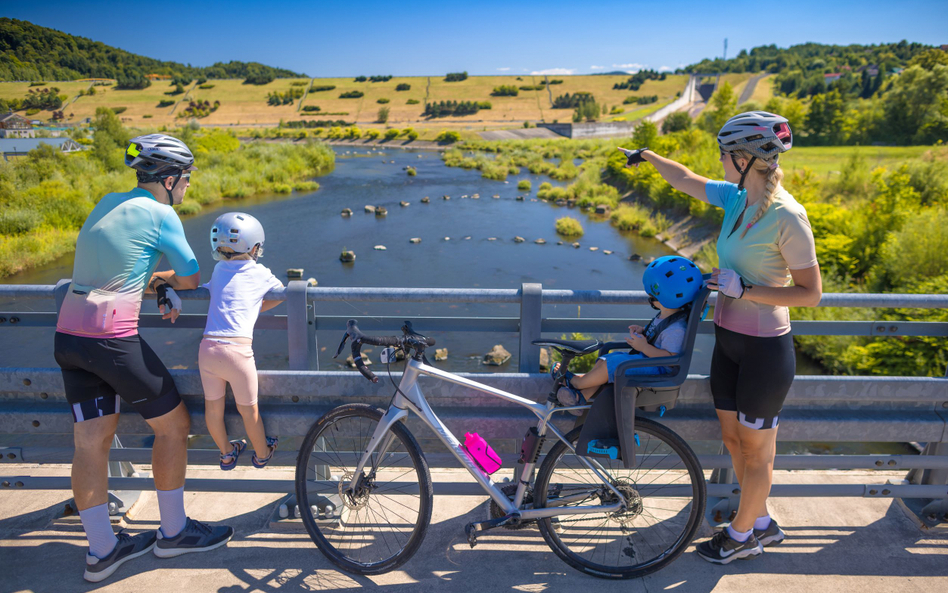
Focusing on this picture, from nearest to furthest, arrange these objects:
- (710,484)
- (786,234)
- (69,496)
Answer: (786,234) → (710,484) → (69,496)

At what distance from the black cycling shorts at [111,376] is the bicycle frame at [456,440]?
1.05 metres

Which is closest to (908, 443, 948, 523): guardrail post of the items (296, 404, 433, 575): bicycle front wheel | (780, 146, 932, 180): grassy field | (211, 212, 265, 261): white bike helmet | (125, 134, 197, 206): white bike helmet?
(296, 404, 433, 575): bicycle front wheel

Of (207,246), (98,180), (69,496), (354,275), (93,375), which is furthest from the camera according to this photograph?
(98,180)

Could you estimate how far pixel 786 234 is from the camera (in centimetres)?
262

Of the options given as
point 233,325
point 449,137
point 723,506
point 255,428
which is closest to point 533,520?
point 723,506

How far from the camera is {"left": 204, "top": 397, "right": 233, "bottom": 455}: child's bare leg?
3.12 meters

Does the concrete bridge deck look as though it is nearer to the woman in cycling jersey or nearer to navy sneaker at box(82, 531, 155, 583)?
Result: navy sneaker at box(82, 531, 155, 583)

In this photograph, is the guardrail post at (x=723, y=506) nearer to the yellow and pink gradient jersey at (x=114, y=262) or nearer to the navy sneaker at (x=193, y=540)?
the navy sneaker at (x=193, y=540)

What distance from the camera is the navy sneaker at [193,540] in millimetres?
3209

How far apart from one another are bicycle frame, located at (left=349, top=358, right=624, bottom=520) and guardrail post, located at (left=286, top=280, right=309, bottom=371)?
0.67m

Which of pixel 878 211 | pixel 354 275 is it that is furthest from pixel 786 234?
pixel 354 275

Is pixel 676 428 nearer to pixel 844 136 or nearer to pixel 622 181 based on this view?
pixel 622 181

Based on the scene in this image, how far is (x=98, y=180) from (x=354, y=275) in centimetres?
1686

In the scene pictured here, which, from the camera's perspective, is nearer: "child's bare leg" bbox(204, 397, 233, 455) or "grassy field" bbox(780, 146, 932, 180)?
"child's bare leg" bbox(204, 397, 233, 455)
